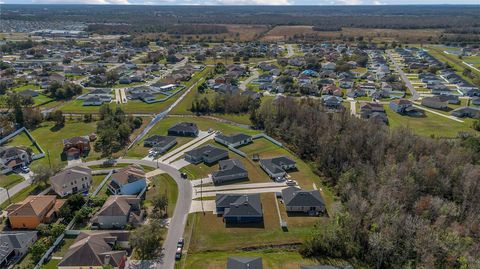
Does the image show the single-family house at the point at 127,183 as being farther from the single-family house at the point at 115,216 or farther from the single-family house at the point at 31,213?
the single-family house at the point at 31,213

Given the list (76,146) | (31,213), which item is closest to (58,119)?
(76,146)

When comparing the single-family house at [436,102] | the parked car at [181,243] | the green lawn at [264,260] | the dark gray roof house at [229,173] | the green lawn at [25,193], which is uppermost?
the single-family house at [436,102]

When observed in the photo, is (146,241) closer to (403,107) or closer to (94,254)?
(94,254)

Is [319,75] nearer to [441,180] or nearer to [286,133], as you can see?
[286,133]

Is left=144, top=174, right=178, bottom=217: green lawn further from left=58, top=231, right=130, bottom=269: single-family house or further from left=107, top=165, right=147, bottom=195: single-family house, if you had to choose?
left=58, top=231, right=130, bottom=269: single-family house

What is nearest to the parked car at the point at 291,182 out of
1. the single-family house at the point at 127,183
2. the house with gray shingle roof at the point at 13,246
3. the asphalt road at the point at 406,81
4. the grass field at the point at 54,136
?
the single-family house at the point at 127,183
